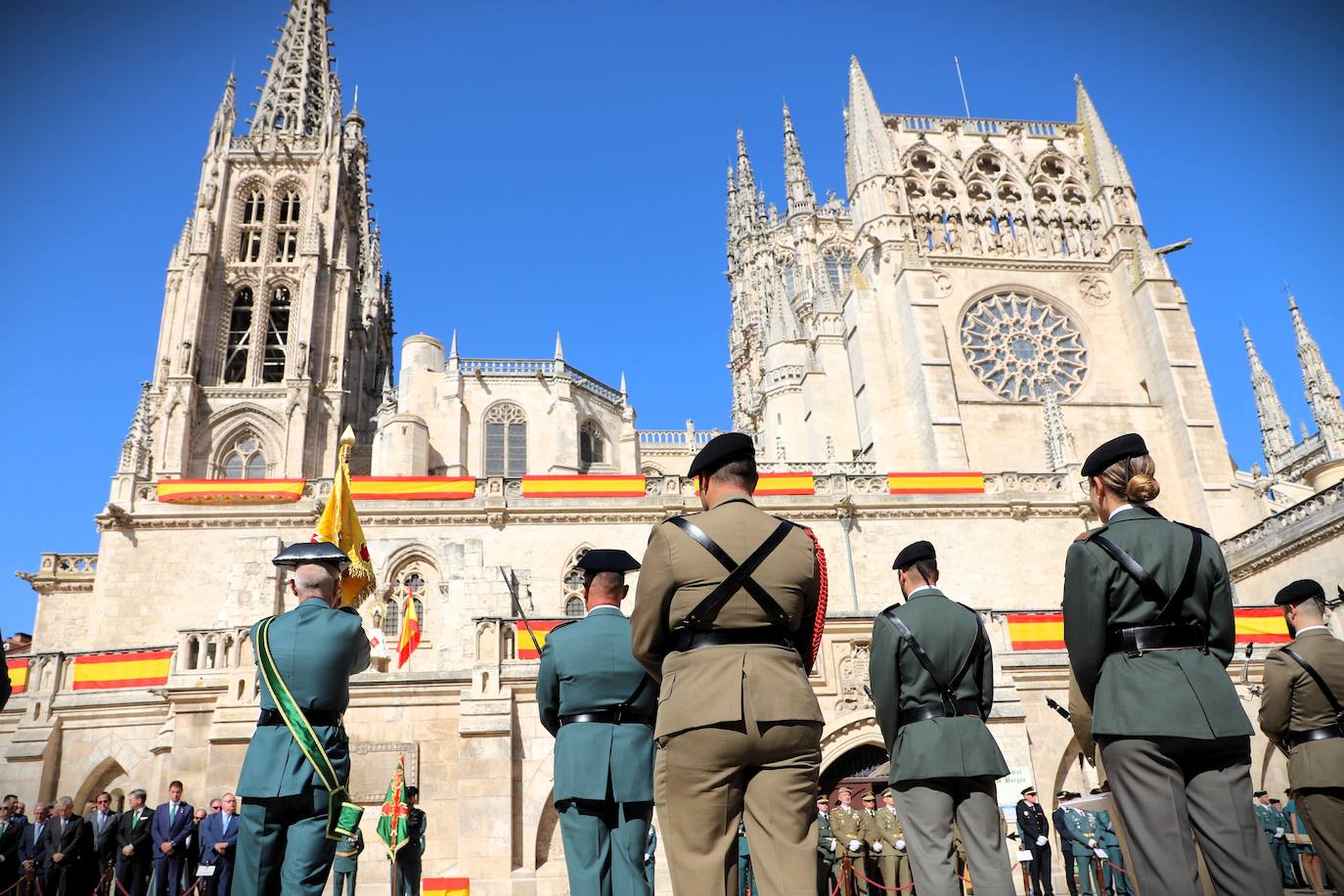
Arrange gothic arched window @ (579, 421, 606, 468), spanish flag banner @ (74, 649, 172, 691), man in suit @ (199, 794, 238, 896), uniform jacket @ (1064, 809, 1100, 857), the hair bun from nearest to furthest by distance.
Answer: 1. the hair bun
2. man in suit @ (199, 794, 238, 896)
3. uniform jacket @ (1064, 809, 1100, 857)
4. spanish flag banner @ (74, 649, 172, 691)
5. gothic arched window @ (579, 421, 606, 468)

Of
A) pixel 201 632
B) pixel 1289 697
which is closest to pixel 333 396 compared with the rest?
pixel 201 632

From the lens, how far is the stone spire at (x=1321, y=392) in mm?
42438

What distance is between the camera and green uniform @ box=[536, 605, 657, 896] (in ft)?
17.5

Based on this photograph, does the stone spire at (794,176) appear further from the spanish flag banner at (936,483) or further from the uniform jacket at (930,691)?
the uniform jacket at (930,691)

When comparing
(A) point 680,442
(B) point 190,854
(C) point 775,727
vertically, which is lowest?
(B) point 190,854

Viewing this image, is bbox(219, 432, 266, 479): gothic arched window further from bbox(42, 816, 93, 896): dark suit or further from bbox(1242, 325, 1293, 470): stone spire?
bbox(1242, 325, 1293, 470): stone spire

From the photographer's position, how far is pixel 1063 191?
121ft

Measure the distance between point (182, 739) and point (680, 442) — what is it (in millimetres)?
36263

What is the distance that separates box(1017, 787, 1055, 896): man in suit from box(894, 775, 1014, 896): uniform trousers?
7.94m

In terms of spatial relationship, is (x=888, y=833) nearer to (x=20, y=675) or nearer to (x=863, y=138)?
(x=20, y=675)

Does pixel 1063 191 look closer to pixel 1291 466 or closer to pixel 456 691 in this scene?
pixel 1291 466

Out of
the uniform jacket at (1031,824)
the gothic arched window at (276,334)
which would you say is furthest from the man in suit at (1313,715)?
the gothic arched window at (276,334)

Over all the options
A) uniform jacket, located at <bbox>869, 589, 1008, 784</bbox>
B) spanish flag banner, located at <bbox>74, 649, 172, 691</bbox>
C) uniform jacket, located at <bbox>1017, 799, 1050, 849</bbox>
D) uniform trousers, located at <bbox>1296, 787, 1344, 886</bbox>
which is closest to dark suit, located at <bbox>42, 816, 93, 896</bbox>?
spanish flag banner, located at <bbox>74, 649, 172, 691</bbox>

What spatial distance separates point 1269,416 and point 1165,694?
5588cm
